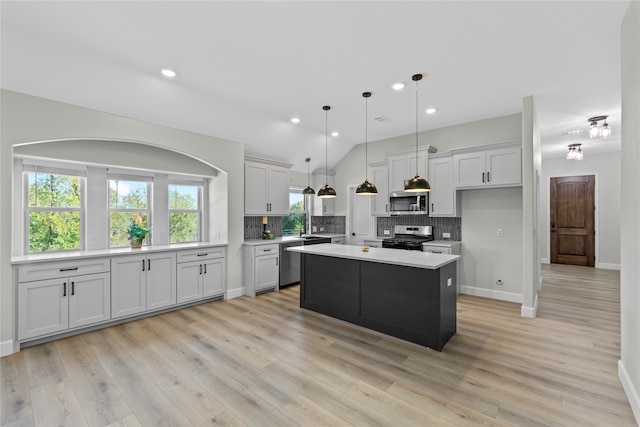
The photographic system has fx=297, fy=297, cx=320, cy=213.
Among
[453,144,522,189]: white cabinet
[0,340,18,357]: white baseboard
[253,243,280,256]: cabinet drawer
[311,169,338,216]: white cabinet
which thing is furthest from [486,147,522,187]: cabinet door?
[0,340,18,357]: white baseboard

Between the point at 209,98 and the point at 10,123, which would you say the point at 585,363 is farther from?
the point at 10,123

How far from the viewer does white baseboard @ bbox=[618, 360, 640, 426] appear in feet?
6.69

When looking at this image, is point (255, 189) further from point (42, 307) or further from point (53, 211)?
point (42, 307)

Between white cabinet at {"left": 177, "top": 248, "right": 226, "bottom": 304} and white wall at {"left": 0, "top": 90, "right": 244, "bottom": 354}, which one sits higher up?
white wall at {"left": 0, "top": 90, "right": 244, "bottom": 354}

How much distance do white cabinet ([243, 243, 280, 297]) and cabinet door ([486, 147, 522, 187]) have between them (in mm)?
3804

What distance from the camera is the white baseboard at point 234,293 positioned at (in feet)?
16.1

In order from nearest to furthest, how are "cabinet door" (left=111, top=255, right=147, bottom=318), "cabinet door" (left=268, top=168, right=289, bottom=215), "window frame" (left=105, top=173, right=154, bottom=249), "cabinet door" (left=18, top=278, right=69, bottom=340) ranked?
"cabinet door" (left=18, top=278, right=69, bottom=340) < "cabinet door" (left=111, top=255, right=147, bottom=318) < "window frame" (left=105, top=173, right=154, bottom=249) < "cabinet door" (left=268, top=168, right=289, bottom=215)

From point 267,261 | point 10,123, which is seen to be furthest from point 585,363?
point 10,123

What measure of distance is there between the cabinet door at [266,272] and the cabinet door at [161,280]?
1.30m

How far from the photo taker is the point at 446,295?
3211 millimetres

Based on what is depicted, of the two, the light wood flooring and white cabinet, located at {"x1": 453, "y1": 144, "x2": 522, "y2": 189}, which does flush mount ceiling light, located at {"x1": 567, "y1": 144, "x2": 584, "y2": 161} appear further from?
the light wood flooring

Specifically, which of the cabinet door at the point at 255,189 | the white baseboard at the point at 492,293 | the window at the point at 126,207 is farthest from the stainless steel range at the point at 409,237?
the window at the point at 126,207

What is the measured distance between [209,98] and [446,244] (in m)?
4.27

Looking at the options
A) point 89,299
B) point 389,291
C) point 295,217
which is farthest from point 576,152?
point 89,299
